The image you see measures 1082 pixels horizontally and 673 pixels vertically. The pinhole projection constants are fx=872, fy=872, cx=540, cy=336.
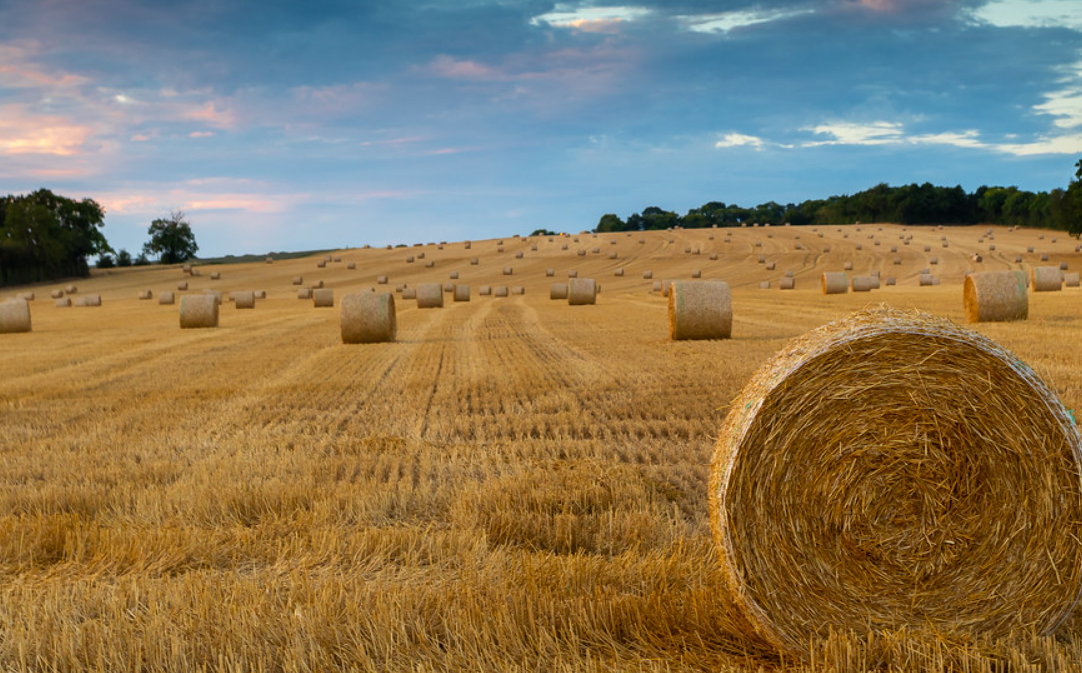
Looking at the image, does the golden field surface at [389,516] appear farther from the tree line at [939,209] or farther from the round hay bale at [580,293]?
the tree line at [939,209]

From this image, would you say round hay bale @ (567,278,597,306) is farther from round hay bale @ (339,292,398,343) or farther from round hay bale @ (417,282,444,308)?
round hay bale @ (339,292,398,343)

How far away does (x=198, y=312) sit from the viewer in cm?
2372

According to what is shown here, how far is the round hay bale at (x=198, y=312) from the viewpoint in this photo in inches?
932

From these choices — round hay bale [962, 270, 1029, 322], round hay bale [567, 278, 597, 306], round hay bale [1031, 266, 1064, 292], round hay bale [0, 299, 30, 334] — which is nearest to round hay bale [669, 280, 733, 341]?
round hay bale [962, 270, 1029, 322]

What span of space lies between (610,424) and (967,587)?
14.9 feet

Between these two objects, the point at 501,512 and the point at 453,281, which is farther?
the point at 453,281

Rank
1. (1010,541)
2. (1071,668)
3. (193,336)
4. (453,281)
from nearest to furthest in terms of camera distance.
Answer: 1. (1071,668)
2. (1010,541)
3. (193,336)
4. (453,281)

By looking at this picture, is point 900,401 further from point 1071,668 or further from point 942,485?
point 1071,668

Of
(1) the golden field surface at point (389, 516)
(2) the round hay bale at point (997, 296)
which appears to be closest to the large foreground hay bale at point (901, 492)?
(1) the golden field surface at point (389, 516)

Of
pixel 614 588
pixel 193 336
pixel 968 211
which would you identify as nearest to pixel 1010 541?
pixel 614 588

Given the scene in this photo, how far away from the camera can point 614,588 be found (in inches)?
156

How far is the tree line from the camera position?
212 ft

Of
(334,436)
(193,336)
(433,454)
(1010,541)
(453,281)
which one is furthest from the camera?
(453,281)

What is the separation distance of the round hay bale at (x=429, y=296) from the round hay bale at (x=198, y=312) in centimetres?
848
